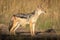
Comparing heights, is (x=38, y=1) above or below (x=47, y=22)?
above

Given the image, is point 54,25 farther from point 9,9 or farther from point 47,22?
point 9,9

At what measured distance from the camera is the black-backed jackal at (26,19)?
5902 millimetres

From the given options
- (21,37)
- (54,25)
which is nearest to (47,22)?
(54,25)

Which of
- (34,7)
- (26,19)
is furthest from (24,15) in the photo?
(34,7)

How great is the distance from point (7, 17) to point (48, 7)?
31.4 inches

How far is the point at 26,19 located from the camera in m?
5.91

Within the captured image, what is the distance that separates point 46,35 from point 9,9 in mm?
855

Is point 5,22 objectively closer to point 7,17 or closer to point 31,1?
point 7,17

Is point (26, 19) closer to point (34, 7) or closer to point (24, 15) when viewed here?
point (24, 15)

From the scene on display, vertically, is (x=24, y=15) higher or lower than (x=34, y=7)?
lower

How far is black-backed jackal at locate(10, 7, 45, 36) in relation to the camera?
5.90m

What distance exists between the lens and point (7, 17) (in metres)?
5.93

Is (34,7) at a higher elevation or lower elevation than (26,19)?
higher

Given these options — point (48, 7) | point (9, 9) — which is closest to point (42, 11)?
point (48, 7)
